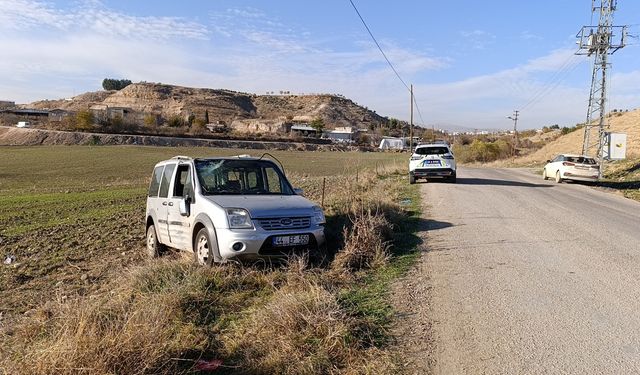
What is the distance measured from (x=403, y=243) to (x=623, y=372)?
204 inches

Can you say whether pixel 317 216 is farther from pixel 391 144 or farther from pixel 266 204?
pixel 391 144

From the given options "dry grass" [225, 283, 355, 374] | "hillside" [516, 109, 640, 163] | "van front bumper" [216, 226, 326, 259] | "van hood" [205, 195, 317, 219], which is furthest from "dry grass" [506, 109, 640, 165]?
"dry grass" [225, 283, 355, 374]

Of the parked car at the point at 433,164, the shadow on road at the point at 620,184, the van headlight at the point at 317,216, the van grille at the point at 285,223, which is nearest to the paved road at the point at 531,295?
the van headlight at the point at 317,216

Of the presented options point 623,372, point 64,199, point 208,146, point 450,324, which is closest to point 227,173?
point 450,324

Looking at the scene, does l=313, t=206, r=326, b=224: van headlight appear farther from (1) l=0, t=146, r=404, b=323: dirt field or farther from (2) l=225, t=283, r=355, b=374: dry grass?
(1) l=0, t=146, r=404, b=323: dirt field

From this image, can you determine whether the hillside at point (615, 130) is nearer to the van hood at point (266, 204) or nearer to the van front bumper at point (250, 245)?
the van hood at point (266, 204)

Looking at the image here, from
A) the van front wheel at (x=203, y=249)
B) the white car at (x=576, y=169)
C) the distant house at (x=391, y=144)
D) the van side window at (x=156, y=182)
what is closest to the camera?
the van front wheel at (x=203, y=249)

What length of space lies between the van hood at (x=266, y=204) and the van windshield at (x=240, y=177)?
1.41ft

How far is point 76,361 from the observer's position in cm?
371

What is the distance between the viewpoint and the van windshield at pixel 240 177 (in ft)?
28.2

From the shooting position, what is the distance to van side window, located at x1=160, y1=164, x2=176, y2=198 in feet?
31.0

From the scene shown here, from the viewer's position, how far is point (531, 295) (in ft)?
19.9

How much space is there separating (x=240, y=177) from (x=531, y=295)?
16.2ft

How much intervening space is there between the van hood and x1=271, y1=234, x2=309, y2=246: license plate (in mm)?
322
